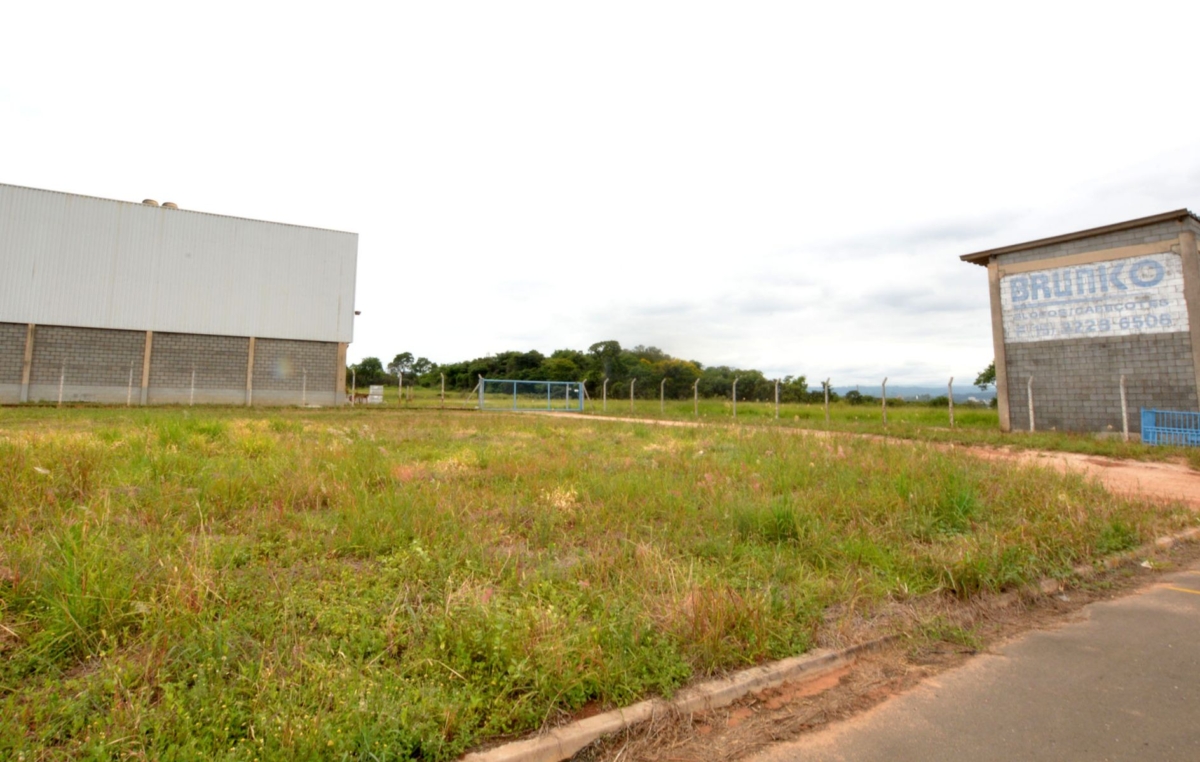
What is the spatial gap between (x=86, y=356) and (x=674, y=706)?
102 feet

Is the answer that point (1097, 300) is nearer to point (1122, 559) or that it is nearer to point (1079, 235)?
point (1079, 235)

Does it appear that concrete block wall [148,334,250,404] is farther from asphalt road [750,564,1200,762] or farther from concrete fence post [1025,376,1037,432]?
asphalt road [750,564,1200,762]

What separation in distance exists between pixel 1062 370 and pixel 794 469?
1231cm

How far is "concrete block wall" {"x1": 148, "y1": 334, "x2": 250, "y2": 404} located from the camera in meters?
25.8

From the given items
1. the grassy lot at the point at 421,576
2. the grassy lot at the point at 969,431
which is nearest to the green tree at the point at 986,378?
the grassy lot at the point at 969,431

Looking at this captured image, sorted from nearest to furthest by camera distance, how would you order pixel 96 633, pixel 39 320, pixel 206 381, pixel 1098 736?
1. pixel 1098 736
2. pixel 96 633
3. pixel 39 320
4. pixel 206 381

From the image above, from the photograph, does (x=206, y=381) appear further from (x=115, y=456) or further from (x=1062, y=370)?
(x=1062, y=370)

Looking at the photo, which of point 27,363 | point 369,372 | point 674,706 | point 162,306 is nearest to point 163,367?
point 162,306

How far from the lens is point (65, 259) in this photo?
2528 cm

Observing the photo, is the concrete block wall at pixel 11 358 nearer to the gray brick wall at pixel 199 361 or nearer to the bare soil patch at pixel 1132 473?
the gray brick wall at pixel 199 361

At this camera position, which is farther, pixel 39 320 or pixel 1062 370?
pixel 39 320

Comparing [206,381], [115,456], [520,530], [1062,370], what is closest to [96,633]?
[520,530]

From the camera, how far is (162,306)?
26156mm

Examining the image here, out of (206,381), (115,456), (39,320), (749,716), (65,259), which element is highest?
(65,259)
